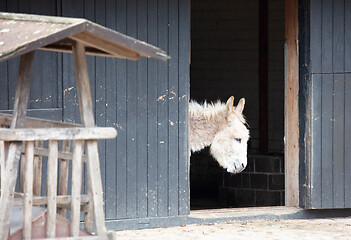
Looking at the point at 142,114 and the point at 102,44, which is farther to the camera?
the point at 142,114

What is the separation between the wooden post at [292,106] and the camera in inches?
335

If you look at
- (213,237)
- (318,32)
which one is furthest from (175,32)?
(213,237)

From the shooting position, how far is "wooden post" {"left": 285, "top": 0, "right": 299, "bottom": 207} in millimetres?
8516

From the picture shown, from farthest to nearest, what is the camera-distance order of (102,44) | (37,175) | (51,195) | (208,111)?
(208,111) < (37,175) < (102,44) < (51,195)

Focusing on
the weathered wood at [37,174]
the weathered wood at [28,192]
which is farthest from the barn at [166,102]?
the weathered wood at [28,192]

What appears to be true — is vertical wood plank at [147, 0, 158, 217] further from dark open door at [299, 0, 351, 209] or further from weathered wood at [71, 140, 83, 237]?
weathered wood at [71, 140, 83, 237]

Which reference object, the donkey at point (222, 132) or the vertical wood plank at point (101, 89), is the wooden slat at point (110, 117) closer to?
the vertical wood plank at point (101, 89)

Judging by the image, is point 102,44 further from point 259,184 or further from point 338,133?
point 259,184

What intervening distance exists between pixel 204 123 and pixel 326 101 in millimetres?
1524

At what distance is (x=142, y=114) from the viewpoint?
775cm

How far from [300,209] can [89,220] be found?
396cm

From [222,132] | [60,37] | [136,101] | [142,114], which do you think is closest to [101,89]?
[136,101]

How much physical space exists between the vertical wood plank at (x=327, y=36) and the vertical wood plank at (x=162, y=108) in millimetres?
1968

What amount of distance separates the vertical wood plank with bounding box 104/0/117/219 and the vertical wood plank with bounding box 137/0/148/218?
0.93ft
